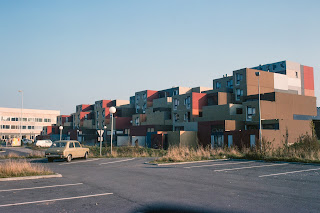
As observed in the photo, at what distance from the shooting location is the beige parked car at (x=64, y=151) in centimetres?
2184

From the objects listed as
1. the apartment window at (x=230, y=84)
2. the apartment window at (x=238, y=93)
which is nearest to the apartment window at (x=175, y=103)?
the apartment window at (x=230, y=84)

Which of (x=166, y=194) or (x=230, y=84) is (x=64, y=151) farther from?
(x=230, y=84)

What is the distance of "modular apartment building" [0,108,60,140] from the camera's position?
106m

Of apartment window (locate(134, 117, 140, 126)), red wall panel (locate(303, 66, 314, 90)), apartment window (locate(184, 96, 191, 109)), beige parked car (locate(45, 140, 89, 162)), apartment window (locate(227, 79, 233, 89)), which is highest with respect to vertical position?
red wall panel (locate(303, 66, 314, 90))

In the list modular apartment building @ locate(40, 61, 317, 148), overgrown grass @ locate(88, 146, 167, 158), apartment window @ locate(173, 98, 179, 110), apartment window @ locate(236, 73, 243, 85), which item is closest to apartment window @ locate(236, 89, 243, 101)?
modular apartment building @ locate(40, 61, 317, 148)

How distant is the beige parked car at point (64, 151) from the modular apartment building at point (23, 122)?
93.0 meters

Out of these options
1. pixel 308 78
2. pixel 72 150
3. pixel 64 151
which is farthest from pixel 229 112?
pixel 308 78

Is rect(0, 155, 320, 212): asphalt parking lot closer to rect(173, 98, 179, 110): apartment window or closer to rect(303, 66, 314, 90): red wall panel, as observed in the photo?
rect(173, 98, 179, 110): apartment window

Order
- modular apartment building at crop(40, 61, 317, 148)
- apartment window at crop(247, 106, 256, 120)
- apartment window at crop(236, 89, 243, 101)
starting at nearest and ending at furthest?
modular apartment building at crop(40, 61, 317, 148)
apartment window at crop(247, 106, 256, 120)
apartment window at crop(236, 89, 243, 101)

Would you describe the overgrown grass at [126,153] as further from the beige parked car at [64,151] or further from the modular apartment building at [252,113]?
the modular apartment building at [252,113]

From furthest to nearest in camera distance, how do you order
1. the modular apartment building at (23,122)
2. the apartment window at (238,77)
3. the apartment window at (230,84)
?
the modular apartment building at (23,122)
the apartment window at (230,84)
the apartment window at (238,77)

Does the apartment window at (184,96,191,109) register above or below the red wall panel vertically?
below

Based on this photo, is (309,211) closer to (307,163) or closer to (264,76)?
(307,163)

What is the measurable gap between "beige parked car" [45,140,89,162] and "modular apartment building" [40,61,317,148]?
19184 mm
